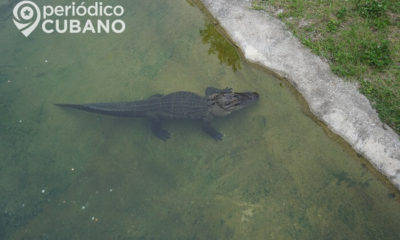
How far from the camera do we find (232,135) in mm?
4949

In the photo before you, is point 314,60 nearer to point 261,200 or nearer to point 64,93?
point 261,200

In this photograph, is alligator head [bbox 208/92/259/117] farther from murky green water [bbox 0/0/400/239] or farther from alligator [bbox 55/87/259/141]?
murky green water [bbox 0/0/400/239]

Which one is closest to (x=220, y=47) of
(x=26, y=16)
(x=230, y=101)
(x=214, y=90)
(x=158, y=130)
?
(x=214, y=90)

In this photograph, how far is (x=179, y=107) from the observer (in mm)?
5051

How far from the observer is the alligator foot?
5.05 metres

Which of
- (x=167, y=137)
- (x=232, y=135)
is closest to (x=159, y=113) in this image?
(x=167, y=137)

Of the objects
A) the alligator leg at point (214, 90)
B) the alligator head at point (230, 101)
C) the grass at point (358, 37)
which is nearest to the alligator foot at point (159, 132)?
the alligator head at point (230, 101)

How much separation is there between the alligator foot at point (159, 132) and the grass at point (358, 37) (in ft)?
9.46

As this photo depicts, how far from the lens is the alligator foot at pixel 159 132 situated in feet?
16.6

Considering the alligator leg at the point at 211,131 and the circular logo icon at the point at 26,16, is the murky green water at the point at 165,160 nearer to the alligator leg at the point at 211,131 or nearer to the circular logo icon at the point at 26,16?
the alligator leg at the point at 211,131

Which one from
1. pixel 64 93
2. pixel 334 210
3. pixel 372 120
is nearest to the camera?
pixel 334 210

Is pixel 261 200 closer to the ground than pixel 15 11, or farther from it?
closer to the ground

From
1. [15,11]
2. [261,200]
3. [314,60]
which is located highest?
[314,60]

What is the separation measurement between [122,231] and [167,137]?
1598mm
